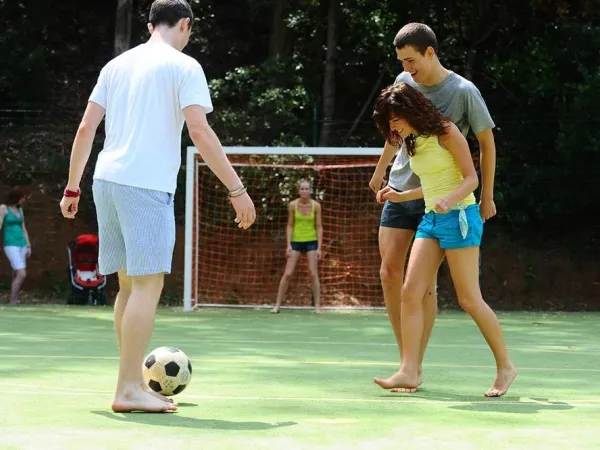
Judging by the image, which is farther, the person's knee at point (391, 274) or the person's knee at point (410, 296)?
the person's knee at point (391, 274)

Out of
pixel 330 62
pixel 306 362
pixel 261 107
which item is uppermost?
pixel 330 62

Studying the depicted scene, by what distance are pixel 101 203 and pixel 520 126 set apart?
13902mm

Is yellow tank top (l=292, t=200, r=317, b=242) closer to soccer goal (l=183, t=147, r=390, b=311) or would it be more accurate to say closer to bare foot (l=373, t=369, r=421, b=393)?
soccer goal (l=183, t=147, r=390, b=311)

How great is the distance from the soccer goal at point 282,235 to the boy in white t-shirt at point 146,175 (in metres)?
11.5

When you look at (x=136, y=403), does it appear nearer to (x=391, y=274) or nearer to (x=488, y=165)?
(x=391, y=274)

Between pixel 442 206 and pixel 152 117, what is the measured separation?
1512mm

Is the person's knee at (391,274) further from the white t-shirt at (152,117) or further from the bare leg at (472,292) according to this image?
the white t-shirt at (152,117)

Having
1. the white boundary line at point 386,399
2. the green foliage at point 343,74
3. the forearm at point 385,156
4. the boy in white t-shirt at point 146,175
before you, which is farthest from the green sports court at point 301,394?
the green foliage at point 343,74

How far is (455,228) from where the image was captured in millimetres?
6125

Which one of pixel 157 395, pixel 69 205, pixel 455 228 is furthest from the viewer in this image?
pixel 455 228

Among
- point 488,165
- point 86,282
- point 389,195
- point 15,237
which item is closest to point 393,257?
point 389,195

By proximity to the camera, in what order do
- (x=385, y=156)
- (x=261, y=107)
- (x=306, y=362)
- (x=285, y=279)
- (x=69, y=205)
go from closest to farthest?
1. (x=69, y=205)
2. (x=385, y=156)
3. (x=306, y=362)
4. (x=285, y=279)
5. (x=261, y=107)

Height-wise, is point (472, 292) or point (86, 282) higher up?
point (472, 292)

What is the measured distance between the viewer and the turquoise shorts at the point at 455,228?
6117 mm
